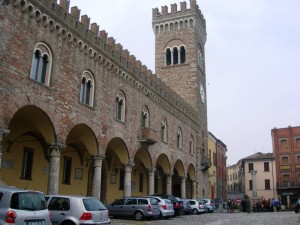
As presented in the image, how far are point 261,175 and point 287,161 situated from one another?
707 cm

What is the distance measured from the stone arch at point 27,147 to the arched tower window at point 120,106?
4746 millimetres

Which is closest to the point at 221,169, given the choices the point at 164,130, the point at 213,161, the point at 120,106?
the point at 213,161

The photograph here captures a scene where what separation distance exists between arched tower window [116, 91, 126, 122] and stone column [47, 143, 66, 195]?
607 cm

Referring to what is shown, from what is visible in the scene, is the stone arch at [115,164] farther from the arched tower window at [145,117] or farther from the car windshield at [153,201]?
the car windshield at [153,201]

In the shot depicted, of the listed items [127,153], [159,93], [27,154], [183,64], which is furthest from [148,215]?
[183,64]

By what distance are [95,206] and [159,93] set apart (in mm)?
16714

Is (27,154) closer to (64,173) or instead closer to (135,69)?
(64,173)

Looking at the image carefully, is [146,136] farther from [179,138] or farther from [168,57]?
[168,57]

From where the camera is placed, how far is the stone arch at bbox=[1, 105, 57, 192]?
1576 cm

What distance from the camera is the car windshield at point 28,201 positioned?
316 inches

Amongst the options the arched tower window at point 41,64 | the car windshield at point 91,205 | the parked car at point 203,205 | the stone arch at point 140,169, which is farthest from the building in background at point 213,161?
the car windshield at point 91,205

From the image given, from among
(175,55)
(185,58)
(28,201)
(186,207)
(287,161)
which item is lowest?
(186,207)

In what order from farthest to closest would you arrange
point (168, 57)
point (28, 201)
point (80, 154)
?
1. point (168, 57)
2. point (80, 154)
3. point (28, 201)

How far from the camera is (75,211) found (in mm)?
10664
